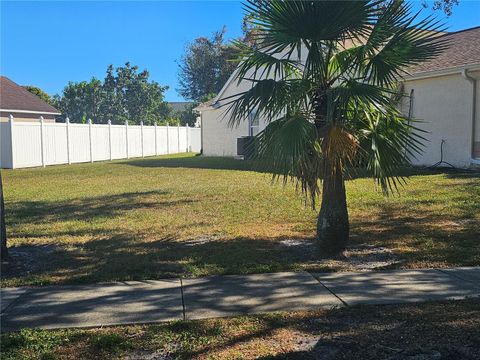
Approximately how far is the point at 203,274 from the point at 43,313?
181 centimetres

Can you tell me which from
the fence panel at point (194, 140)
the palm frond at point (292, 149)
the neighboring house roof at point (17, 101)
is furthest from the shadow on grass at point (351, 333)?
the fence panel at point (194, 140)

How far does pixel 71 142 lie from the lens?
26.3 meters

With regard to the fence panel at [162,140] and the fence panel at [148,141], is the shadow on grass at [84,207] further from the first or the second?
the fence panel at [162,140]

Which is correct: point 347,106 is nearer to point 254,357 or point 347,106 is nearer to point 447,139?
point 254,357

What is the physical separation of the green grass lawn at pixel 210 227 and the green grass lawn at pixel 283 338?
154 cm

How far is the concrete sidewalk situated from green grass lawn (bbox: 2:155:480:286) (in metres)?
0.37

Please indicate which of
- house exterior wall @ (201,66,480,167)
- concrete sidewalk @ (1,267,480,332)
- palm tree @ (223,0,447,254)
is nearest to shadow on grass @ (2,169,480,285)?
concrete sidewalk @ (1,267,480,332)

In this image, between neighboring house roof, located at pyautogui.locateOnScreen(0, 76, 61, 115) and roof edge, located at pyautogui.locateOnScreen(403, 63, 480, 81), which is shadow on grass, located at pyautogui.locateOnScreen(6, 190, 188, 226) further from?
neighboring house roof, located at pyautogui.locateOnScreen(0, 76, 61, 115)

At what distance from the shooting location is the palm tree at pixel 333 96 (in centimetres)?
592

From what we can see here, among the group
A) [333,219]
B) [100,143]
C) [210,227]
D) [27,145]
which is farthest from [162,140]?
[333,219]

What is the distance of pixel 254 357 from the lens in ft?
11.8

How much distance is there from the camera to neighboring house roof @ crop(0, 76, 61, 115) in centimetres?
3128

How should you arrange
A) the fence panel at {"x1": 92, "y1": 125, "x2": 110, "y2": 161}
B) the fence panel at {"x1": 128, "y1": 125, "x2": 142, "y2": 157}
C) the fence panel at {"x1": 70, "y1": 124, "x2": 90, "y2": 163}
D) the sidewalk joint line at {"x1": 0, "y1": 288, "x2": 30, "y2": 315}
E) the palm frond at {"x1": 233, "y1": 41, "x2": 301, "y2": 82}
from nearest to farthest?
the sidewalk joint line at {"x1": 0, "y1": 288, "x2": 30, "y2": 315} → the palm frond at {"x1": 233, "y1": 41, "x2": 301, "y2": 82} → the fence panel at {"x1": 70, "y1": 124, "x2": 90, "y2": 163} → the fence panel at {"x1": 92, "y1": 125, "x2": 110, "y2": 161} → the fence panel at {"x1": 128, "y1": 125, "x2": 142, "y2": 157}

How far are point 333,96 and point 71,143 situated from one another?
74.0 ft
